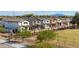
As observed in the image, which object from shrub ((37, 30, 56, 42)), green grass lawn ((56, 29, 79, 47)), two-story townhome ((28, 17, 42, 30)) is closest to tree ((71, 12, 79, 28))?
green grass lawn ((56, 29, 79, 47))

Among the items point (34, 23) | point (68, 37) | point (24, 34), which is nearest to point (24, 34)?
point (24, 34)

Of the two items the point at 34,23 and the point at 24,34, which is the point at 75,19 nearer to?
the point at 34,23

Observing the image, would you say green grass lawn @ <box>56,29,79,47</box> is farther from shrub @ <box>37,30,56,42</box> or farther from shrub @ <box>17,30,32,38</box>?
shrub @ <box>17,30,32,38</box>

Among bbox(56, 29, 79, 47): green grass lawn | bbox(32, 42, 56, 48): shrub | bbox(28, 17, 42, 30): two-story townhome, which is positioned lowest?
bbox(32, 42, 56, 48): shrub

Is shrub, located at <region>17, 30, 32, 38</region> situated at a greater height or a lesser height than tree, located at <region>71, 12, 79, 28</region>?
lesser
